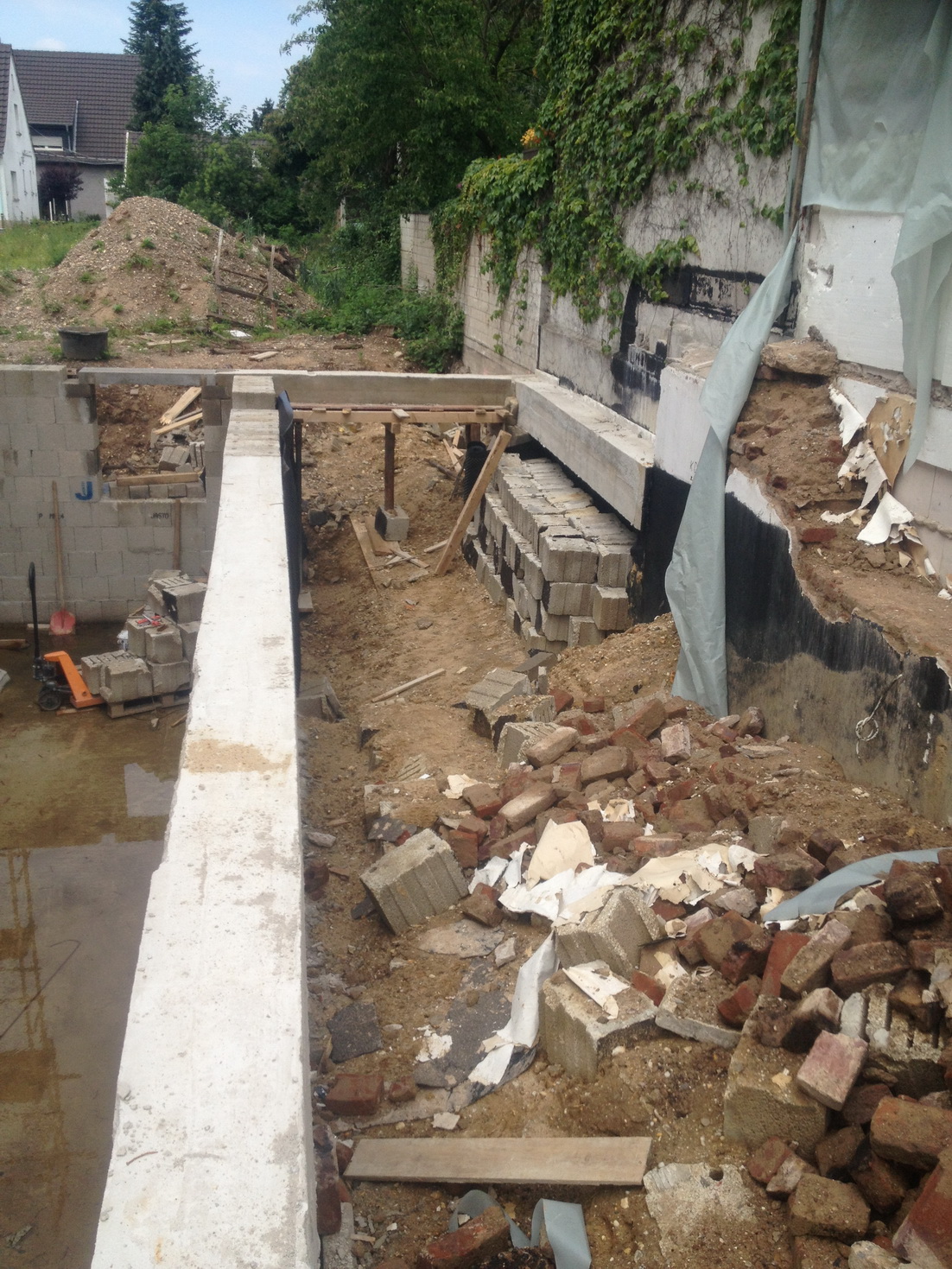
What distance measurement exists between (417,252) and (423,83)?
3.76 m

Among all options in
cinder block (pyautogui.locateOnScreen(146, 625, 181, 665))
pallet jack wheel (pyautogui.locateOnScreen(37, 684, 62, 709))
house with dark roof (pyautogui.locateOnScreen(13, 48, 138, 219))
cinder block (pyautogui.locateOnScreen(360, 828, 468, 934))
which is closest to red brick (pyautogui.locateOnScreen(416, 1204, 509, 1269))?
cinder block (pyautogui.locateOnScreen(360, 828, 468, 934))

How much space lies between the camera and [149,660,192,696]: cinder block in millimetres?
11875

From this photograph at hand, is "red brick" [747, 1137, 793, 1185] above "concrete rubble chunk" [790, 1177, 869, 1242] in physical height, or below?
below

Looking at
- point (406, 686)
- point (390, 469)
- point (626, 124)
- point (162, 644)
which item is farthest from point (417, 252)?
point (406, 686)

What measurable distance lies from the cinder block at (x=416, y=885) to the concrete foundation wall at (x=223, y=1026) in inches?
47.1

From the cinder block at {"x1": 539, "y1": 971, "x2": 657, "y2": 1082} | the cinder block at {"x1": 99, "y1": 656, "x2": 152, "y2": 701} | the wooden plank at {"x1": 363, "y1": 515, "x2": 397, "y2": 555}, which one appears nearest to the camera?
the cinder block at {"x1": 539, "y1": 971, "x2": 657, "y2": 1082}

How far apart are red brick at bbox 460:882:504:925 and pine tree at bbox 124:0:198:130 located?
4311 centimetres

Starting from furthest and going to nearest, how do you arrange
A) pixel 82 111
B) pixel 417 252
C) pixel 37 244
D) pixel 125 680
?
pixel 82 111 → pixel 37 244 → pixel 417 252 → pixel 125 680

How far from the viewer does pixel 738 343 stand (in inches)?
266

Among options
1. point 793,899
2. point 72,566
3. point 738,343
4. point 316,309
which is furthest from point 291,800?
point 316,309

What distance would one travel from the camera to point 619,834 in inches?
194

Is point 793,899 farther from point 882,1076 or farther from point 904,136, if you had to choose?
point 904,136

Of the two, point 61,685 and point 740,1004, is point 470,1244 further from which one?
point 61,685

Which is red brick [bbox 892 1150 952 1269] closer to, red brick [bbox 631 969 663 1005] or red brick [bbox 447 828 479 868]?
red brick [bbox 631 969 663 1005]
